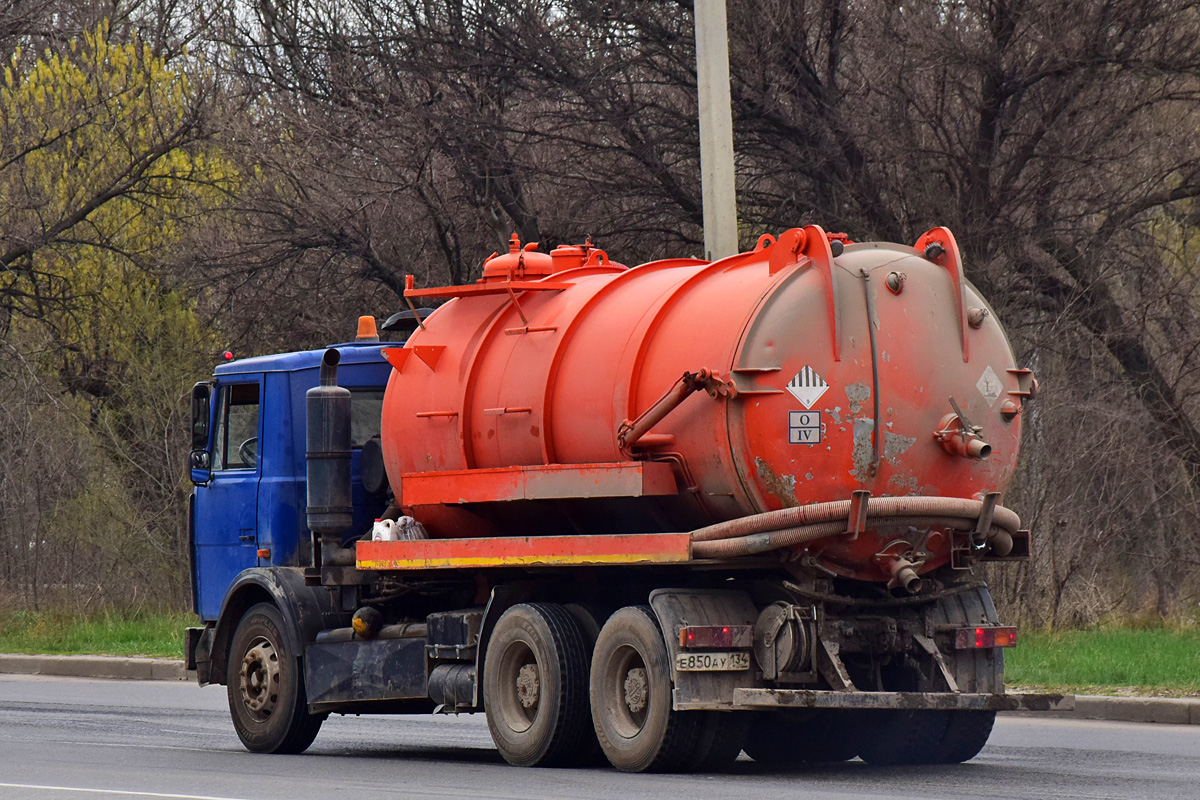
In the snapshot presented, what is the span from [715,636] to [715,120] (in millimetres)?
7238

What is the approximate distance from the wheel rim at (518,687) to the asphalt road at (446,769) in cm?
30

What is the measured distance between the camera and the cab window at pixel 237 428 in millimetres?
12828

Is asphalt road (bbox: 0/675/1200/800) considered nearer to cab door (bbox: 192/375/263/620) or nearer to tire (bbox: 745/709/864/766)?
tire (bbox: 745/709/864/766)

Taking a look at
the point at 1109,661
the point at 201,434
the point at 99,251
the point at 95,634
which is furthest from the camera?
the point at 99,251

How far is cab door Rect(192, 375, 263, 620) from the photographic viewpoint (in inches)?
499

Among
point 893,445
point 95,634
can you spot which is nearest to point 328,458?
point 893,445

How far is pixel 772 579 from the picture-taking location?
32.9ft

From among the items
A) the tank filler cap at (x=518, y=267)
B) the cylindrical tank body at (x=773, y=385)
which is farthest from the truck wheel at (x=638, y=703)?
the tank filler cap at (x=518, y=267)

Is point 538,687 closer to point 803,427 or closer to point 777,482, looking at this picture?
point 777,482

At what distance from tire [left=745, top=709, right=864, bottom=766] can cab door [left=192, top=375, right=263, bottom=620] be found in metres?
3.62

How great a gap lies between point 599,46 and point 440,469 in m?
10.0

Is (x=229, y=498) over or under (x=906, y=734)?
over

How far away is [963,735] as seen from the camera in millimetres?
10727

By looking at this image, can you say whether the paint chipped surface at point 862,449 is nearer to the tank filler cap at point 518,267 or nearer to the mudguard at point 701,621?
the mudguard at point 701,621
